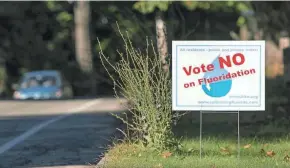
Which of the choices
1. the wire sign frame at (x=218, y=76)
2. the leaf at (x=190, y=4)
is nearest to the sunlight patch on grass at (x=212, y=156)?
the wire sign frame at (x=218, y=76)

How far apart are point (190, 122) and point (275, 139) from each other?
334 centimetres

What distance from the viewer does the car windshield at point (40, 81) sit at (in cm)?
3003

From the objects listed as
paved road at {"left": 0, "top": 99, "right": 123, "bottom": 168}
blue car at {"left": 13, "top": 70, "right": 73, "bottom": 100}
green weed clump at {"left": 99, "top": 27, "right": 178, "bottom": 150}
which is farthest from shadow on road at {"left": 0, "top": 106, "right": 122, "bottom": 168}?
blue car at {"left": 13, "top": 70, "right": 73, "bottom": 100}

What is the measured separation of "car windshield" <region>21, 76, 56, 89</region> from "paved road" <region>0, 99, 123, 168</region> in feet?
24.9

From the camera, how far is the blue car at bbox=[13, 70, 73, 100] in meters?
29.7

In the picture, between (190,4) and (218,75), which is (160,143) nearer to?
(218,75)

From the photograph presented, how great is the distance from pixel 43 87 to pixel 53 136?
1595 centimetres

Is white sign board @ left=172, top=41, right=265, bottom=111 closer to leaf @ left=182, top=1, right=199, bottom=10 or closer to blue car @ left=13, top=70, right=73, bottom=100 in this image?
leaf @ left=182, top=1, right=199, bottom=10

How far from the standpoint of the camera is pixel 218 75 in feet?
34.0

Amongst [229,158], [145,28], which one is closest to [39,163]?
[229,158]

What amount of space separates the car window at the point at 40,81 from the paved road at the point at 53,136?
24.9ft

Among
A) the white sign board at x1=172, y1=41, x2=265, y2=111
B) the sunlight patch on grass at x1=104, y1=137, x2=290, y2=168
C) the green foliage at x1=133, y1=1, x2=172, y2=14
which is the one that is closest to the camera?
the sunlight patch on grass at x1=104, y1=137, x2=290, y2=168

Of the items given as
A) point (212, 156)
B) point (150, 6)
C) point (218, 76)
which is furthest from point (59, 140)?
point (150, 6)

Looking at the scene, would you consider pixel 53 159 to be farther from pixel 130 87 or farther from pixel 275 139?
pixel 275 139
